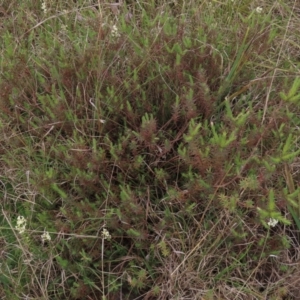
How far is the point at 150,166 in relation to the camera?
1.89 metres

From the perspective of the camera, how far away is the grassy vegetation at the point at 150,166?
5.68ft

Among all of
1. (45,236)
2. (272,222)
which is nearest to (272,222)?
(272,222)

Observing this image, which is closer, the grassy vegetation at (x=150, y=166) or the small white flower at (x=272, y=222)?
the small white flower at (x=272, y=222)

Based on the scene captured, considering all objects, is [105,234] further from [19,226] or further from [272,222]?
[272,222]

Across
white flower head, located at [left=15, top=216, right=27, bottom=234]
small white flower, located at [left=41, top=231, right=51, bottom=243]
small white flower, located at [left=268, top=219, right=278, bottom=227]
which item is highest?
small white flower, located at [left=268, top=219, right=278, bottom=227]

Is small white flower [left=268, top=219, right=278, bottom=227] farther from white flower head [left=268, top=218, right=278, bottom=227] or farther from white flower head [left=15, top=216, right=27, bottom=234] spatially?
white flower head [left=15, top=216, right=27, bottom=234]

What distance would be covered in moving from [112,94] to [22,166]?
44 centimetres

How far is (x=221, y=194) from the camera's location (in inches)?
64.7

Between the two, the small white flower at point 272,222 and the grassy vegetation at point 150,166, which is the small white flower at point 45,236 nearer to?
the grassy vegetation at point 150,166

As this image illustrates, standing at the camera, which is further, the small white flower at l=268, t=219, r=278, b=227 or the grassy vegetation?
the grassy vegetation

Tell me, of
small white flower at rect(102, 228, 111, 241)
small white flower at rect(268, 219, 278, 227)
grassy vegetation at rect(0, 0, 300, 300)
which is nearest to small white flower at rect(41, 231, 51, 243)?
grassy vegetation at rect(0, 0, 300, 300)

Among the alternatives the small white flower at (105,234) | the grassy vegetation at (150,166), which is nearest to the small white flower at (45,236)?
the grassy vegetation at (150,166)

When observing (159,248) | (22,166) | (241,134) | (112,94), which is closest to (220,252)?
(159,248)

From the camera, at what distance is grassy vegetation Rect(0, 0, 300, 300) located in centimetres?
173
